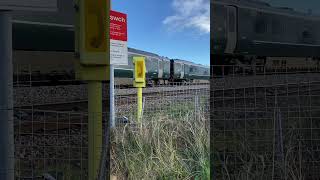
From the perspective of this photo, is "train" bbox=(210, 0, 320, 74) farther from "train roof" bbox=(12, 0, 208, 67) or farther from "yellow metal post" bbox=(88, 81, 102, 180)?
"yellow metal post" bbox=(88, 81, 102, 180)

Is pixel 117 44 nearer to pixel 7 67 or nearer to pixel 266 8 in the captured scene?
pixel 266 8

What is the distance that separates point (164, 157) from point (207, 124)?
0.50 m

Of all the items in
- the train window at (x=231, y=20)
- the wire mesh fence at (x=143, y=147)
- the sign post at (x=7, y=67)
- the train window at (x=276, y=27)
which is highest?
the train window at (x=231, y=20)

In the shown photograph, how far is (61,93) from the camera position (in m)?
11.7

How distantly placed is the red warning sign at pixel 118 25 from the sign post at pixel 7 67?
145 centimetres

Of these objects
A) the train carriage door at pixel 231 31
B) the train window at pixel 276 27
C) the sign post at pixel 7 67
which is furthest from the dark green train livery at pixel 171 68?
the sign post at pixel 7 67

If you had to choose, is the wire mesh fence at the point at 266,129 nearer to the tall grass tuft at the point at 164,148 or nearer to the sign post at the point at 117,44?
the tall grass tuft at the point at 164,148

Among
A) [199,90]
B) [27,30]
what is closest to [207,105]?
[199,90]

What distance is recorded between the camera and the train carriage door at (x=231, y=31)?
4.87 m

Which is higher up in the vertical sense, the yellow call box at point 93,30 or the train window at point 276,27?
the train window at point 276,27

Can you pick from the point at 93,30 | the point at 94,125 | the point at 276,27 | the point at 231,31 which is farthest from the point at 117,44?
the point at 93,30

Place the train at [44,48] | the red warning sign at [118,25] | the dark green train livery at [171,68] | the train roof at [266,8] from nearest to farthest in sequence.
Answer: the dark green train livery at [171,68] < the train roof at [266,8] < the red warning sign at [118,25] < the train at [44,48]

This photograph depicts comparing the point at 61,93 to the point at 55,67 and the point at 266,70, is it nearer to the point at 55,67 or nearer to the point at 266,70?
the point at 55,67

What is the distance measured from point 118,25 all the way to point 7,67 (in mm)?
2203
